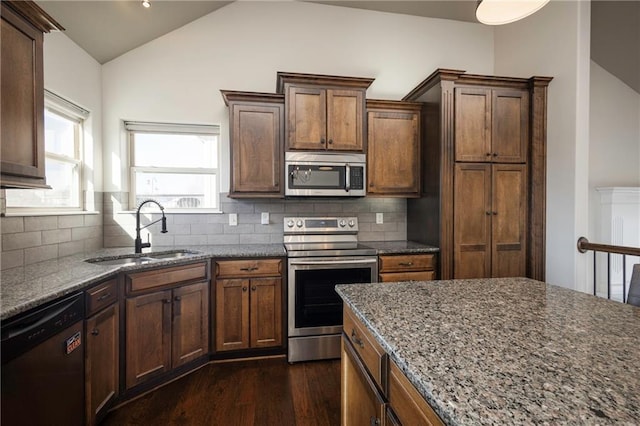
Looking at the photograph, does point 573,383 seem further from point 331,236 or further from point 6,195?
point 6,195

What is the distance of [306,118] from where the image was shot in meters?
2.77

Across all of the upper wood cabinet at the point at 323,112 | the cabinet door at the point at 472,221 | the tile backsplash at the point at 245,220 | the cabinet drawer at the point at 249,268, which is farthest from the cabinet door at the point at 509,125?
the cabinet drawer at the point at 249,268

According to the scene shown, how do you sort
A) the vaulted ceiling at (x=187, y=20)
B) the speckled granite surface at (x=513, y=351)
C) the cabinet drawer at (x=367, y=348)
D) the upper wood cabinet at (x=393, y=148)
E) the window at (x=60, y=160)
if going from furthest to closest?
the upper wood cabinet at (x=393, y=148), the vaulted ceiling at (x=187, y=20), the window at (x=60, y=160), the cabinet drawer at (x=367, y=348), the speckled granite surface at (x=513, y=351)

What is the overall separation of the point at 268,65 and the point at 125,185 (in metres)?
1.89

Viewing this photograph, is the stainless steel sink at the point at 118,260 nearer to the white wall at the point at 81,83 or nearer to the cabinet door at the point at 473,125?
the white wall at the point at 81,83

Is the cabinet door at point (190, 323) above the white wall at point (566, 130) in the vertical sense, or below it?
below

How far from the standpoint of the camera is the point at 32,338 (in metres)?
1.23

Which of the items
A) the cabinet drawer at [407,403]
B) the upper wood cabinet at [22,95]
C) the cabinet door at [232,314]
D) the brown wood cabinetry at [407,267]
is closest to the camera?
the cabinet drawer at [407,403]

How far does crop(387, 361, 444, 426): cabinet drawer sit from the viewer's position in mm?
688

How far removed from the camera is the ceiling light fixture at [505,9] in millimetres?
1337

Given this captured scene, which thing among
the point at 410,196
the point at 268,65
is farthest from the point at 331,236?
the point at 268,65

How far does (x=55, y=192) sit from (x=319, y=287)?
225cm

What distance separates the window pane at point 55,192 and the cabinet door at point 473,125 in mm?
3275

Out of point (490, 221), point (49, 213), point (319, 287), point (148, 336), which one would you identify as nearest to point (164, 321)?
point (148, 336)
